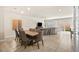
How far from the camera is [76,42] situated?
1740 mm

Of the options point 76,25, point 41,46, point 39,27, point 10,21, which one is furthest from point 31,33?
point 76,25

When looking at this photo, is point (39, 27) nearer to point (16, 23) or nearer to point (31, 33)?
point (31, 33)

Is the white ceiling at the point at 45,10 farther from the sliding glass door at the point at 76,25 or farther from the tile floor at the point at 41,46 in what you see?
the tile floor at the point at 41,46

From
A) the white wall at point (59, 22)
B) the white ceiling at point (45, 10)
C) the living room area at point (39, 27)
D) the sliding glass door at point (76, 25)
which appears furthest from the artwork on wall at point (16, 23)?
the sliding glass door at point (76, 25)

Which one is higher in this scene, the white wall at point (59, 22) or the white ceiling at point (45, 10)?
the white ceiling at point (45, 10)

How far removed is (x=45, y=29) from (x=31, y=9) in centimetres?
45

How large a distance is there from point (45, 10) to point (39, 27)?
33 cm

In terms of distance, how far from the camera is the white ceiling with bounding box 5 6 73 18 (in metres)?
1.74

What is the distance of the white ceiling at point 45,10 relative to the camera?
1744 millimetres

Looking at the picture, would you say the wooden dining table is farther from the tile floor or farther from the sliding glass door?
the sliding glass door

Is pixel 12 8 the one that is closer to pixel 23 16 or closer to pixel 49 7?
pixel 23 16

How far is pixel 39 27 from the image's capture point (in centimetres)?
177

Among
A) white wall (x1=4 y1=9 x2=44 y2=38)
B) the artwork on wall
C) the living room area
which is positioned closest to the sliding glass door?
the living room area

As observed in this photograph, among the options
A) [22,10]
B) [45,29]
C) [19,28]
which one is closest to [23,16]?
[22,10]
